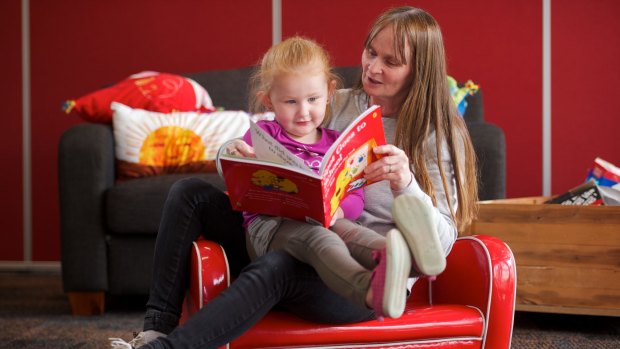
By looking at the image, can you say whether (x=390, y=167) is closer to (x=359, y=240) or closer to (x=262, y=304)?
(x=359, y=240)

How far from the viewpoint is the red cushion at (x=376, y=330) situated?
4.36 ft

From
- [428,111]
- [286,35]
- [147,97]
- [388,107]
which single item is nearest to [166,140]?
[147,97]

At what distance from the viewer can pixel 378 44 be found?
1.63 m

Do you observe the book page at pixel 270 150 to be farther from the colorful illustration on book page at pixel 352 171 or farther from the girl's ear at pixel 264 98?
the girl's ear at pixel 264 98

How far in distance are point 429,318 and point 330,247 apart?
247 millimetres

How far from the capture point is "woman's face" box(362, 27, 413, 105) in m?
1.62

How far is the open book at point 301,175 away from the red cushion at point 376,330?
0.60 feet

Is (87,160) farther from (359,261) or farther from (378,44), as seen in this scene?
(359,261)

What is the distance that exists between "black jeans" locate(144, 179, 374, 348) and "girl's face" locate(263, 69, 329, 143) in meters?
0.20

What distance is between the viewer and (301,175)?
1267mm

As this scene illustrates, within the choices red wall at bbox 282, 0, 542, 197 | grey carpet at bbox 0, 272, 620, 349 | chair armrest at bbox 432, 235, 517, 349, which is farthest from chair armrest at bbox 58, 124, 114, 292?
red wall at bbox 282, 0, 542, 197

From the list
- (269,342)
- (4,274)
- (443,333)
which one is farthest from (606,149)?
(4,274)

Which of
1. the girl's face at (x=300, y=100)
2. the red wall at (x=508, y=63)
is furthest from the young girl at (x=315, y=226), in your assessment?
the red wall at (x=508, y=63)

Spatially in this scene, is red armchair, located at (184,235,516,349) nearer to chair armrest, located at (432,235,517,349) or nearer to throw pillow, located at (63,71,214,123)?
chair armrest, located at (432,235,517,349)
